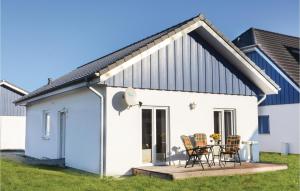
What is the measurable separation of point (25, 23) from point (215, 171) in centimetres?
915

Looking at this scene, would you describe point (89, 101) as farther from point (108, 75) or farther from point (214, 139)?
point (214, 139)

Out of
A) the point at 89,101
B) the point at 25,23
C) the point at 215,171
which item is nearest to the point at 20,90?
the point at 25,23

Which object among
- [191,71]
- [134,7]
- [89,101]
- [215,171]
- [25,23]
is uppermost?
[134,7]

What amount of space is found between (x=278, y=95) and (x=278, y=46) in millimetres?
4184

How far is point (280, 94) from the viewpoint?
72.6 ft

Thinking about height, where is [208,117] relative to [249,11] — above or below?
below

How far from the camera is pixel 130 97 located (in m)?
12.5

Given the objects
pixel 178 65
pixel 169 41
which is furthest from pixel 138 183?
pixel 169 41

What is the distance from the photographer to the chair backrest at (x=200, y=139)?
1402 centimetres

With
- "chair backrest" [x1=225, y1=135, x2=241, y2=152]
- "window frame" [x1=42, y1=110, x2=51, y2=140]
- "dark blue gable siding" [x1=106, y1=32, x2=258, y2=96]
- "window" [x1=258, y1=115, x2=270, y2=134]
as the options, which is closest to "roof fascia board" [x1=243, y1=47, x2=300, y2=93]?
"window" [x1=258, y1=115, x2=270, y2=134]

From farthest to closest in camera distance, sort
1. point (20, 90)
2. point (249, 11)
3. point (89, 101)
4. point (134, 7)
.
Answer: point (20, 90), point (249, 11), point (134, 7), point (89, 101)

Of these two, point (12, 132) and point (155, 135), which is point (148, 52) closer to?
point (155, 135)

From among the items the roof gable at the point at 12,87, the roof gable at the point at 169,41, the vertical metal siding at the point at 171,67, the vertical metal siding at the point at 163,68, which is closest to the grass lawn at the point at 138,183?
the roof gable at the point at 169,41

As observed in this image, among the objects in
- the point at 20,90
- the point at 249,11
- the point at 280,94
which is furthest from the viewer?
the point at 20,90
